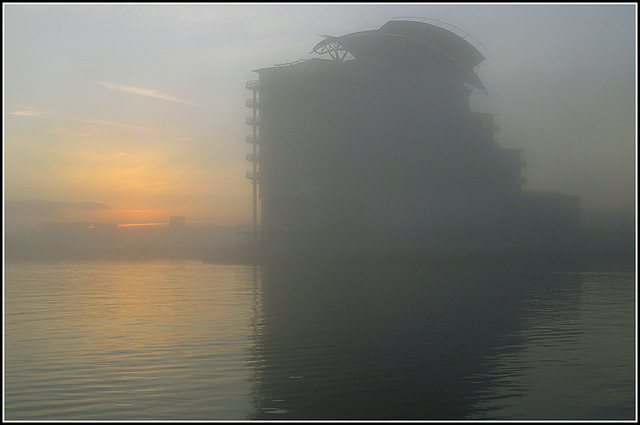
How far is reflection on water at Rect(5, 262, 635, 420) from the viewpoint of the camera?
1588cm

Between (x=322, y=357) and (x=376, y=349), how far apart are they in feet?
7.70

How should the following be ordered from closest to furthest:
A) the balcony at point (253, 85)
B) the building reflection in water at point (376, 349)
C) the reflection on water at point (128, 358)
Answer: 1. the reflection on water at point (128, 358)
2. the building reflection in water at point (376, 349)
3. the balcony at point (253, 85)

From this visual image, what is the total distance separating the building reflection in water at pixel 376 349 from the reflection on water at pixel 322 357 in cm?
7

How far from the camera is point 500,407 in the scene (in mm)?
15750

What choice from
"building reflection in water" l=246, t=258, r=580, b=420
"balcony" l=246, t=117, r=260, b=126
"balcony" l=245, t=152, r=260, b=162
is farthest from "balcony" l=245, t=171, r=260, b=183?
"building reflection in water" l=246, t=258, r=580, b=420

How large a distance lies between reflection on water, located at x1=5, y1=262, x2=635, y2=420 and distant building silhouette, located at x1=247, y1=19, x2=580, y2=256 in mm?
48213

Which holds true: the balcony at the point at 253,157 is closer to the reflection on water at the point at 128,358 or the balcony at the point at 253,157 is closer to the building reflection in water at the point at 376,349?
the building reflection in water at the point at 376,349

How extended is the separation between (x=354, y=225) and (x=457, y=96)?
81.1 feet

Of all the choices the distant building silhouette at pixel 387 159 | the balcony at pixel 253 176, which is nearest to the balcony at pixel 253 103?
the distant building silhouette at pixel 387 159

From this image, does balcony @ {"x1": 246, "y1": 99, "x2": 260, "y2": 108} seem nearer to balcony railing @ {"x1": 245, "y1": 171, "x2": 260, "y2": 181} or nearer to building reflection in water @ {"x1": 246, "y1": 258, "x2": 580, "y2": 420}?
balcony railing @ {"x1": 245, "y1": 171, "x2": 260, "y2": 181}

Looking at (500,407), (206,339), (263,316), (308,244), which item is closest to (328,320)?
(263,316)

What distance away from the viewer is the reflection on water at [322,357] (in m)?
15.9

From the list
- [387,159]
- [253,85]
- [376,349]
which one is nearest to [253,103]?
[253,85]

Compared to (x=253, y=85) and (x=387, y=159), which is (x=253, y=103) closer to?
(x=253, y=85)
